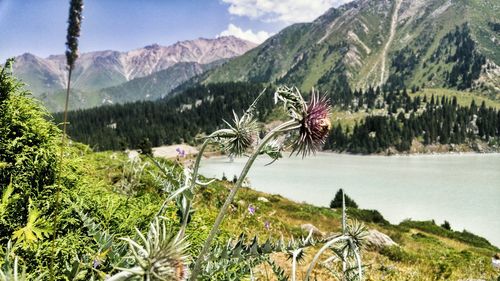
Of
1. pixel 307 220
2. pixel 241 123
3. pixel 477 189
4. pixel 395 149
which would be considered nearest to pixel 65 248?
pixel 241 123

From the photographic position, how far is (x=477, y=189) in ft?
205

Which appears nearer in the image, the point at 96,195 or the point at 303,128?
the point at 303,128

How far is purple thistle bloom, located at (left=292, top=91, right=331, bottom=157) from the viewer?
2.01m

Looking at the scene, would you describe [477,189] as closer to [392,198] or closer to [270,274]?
[392,198]

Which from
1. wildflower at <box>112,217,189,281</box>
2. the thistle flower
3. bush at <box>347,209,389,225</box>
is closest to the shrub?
bush at <box>347,209,389,225</box>

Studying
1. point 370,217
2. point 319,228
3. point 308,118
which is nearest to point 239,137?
point 308,118

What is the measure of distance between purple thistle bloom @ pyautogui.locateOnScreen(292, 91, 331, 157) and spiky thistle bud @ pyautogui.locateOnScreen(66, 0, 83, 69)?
1054mm

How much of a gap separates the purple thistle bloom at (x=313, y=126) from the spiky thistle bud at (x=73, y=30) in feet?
3.46

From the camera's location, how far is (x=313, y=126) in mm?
2023

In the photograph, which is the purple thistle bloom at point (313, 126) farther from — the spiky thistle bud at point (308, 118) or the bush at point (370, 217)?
the bush at point (370, 217)

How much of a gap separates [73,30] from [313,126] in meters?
1.13

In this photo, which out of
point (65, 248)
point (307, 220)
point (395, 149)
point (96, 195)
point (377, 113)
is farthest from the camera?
point (377, 113)

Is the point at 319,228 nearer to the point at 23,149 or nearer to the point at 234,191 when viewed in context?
the point at 23,149

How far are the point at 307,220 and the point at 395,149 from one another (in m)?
135
